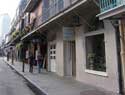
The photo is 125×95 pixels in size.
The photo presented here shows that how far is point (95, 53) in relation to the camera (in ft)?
37.3

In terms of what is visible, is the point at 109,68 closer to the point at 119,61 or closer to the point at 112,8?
the point at 119,61

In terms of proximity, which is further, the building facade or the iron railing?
the building facade

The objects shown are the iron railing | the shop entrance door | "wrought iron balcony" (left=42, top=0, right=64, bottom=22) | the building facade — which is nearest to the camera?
the iron railing

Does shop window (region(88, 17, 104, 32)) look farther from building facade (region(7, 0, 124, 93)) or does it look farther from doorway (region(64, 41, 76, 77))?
doorway (region(64, 41, 76, 77))

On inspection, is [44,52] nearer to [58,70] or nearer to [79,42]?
[58,70]

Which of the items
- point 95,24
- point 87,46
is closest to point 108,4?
point 95,24

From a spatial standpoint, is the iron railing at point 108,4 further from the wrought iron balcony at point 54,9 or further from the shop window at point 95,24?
the wrought iron balcony at point 54,9

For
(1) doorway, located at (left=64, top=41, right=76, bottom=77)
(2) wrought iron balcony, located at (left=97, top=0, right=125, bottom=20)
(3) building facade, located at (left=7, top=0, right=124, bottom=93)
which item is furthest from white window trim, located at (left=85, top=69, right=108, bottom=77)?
(1) doorway, located at (left=64, top=41, right=76, bottom=77)

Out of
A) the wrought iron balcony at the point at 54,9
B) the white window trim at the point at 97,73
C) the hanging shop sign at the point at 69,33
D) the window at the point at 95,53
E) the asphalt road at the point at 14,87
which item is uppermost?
the wrought iron balcony at the point at 54,9

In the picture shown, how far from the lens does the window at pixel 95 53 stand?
1052 centimetres

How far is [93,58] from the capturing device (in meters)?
11.6

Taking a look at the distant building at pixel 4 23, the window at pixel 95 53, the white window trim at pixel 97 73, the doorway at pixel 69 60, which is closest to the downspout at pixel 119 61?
the white window trim at pixel 97 73

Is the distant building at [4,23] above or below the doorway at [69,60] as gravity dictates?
above

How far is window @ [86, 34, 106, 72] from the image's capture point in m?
10.5
